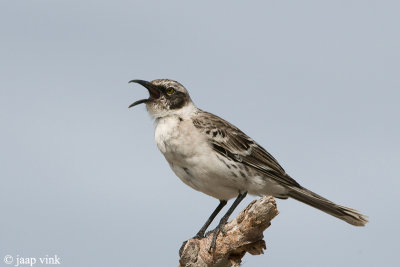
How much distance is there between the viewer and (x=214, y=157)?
11031 millimetres

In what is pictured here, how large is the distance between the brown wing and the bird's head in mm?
452

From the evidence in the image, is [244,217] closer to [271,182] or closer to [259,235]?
[259,235]

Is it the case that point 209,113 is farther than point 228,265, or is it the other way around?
point 209,113

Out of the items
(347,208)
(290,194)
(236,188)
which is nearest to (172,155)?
(236,188)

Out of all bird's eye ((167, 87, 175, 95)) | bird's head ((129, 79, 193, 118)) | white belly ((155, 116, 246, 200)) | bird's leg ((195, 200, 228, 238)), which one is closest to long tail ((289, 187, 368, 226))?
white belly ((155, 116, 246, 200))

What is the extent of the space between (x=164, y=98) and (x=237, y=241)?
3.98 m

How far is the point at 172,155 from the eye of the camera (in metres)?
11.1

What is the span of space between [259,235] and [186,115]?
A: 367 cm

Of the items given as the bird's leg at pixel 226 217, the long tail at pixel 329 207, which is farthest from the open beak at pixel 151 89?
the long tail at pixel 329 207

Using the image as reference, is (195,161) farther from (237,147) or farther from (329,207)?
(329,207)

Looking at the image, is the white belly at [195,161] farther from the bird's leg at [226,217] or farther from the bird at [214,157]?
the bird's leg at [226,217]

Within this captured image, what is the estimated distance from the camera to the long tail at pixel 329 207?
38.3ft

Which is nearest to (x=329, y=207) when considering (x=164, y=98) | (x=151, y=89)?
(x=164, y=98)

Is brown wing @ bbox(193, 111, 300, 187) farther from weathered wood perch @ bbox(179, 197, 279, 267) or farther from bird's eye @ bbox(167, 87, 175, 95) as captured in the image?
weathered wood perch @ bbox(179, 197, 279, 267)
